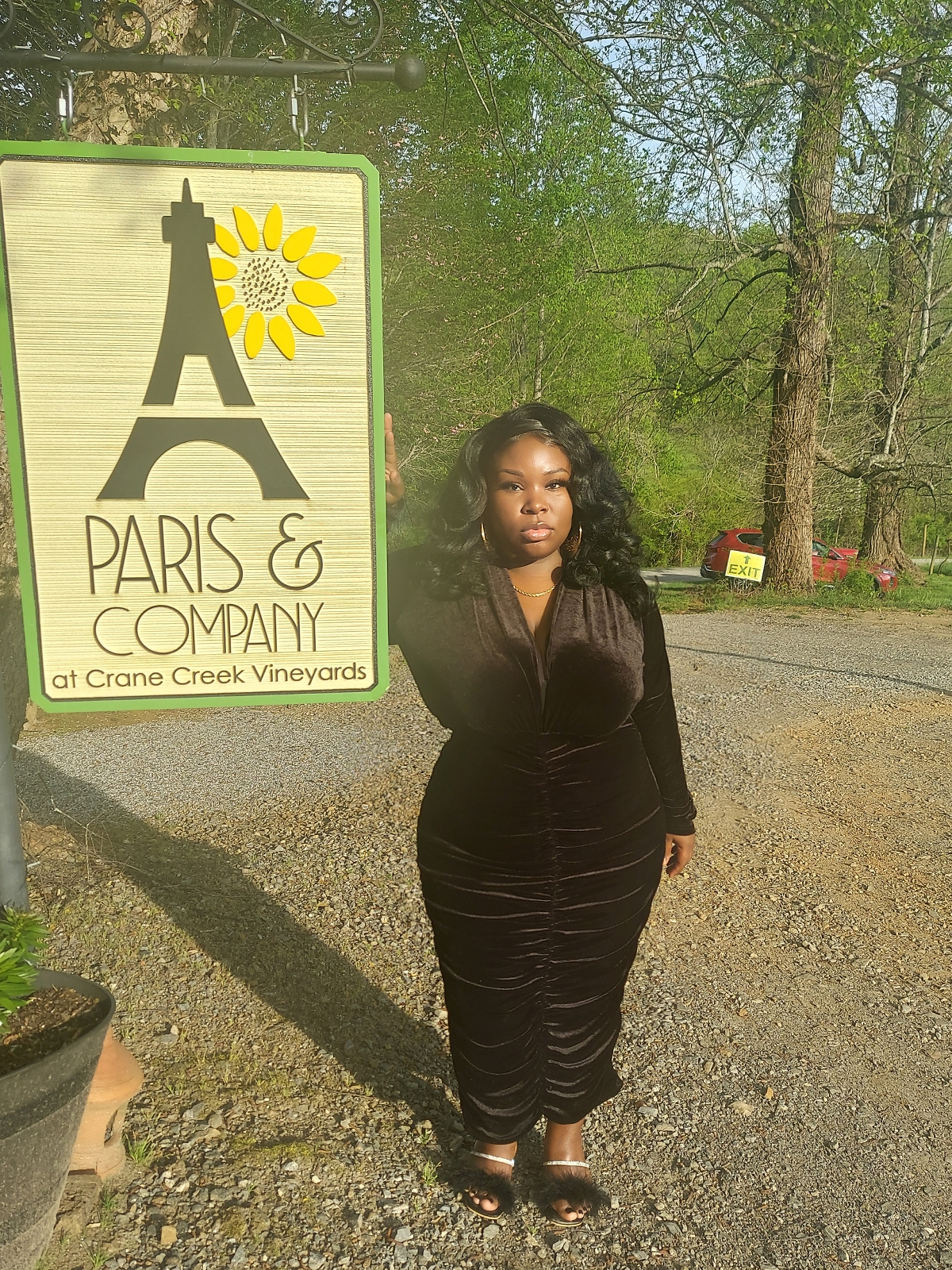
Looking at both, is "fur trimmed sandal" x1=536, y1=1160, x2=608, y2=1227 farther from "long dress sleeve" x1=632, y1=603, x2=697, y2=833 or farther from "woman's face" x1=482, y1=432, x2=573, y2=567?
"woman's face" x1=482, y1=432, x2=573, y2=567

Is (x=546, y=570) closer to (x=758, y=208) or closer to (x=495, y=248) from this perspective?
(x=495, y=248)

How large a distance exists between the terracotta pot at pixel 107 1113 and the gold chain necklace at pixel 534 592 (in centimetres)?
149

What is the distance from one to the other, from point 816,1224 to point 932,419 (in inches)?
660

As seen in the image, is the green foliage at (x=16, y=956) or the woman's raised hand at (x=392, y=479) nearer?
the green foliage at (x=16, y=956)

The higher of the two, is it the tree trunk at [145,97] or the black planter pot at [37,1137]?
the tree trunk at [145,97]

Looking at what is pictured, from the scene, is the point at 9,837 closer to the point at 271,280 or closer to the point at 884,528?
the point at 271,280

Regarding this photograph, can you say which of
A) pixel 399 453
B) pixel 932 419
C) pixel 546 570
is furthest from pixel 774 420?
pixel 546 570

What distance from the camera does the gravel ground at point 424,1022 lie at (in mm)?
2357

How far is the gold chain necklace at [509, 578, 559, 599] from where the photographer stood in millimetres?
2246

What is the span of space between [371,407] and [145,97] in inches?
92.1

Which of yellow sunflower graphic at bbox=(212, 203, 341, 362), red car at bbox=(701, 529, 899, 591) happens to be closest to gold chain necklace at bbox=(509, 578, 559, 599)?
yellow sunflower graphic at bbox=(212, 203, 341, 362)

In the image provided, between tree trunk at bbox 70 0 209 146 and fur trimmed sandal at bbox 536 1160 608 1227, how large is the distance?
140 inches

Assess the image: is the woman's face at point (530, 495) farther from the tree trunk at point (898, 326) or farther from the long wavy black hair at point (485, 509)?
the tree trunk at point (898, 326)

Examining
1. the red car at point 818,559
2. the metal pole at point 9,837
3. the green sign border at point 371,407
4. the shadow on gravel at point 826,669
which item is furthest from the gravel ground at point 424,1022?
the red car at point 818,559
